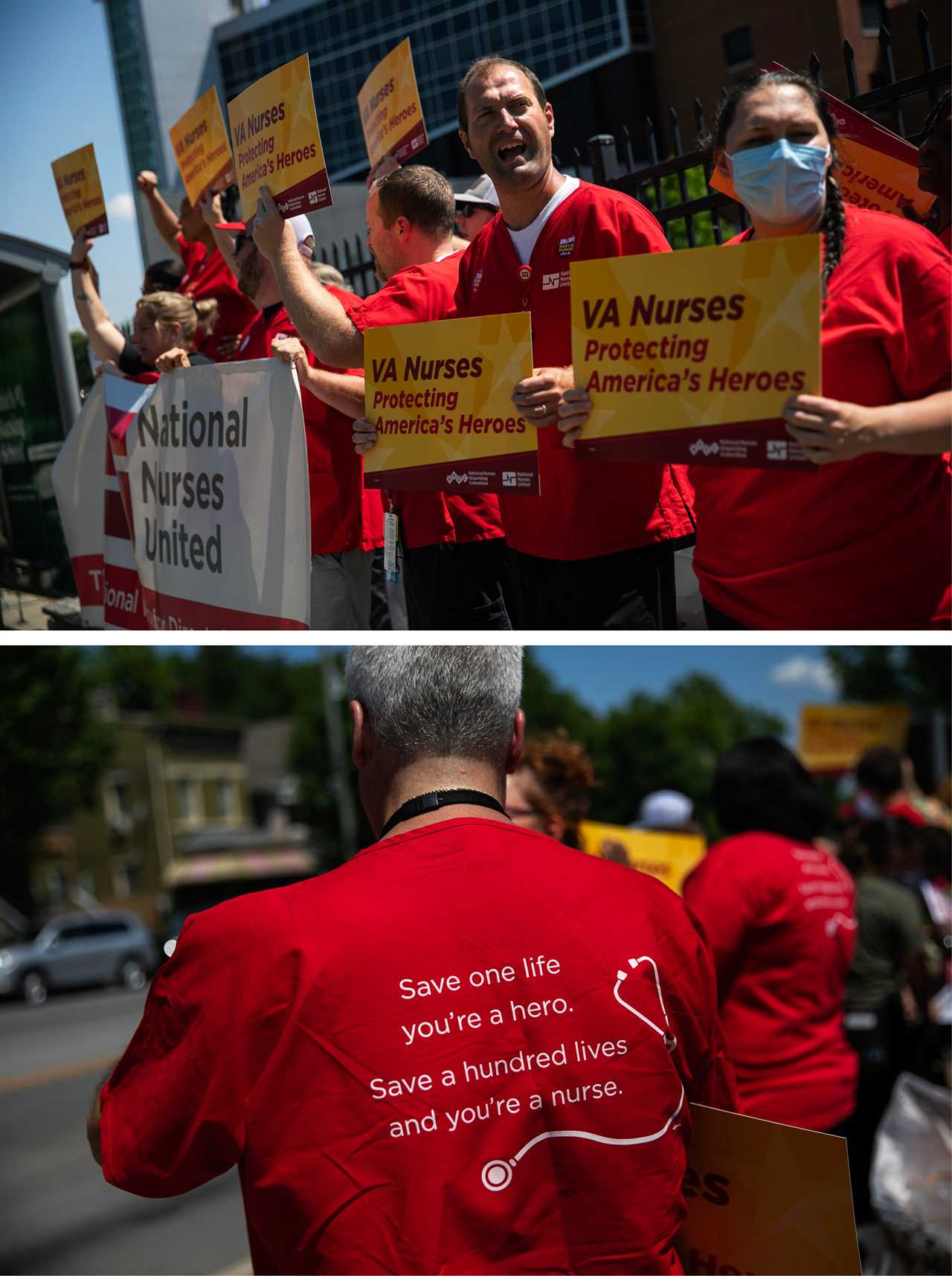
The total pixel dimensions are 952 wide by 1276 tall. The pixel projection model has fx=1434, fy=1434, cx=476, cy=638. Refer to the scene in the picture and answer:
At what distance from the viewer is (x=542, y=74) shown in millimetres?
2998

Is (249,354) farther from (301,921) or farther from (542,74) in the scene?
(301,921)

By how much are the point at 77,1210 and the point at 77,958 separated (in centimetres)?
2249

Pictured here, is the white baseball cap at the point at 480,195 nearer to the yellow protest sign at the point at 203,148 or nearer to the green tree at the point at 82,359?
the yellow protest sign at the point at 203,148

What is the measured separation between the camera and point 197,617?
3506mm

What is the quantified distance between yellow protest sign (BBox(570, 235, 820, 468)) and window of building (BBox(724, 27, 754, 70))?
2.89 feet

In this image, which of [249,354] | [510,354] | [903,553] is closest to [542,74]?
[510,354]

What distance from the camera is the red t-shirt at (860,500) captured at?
2.17 m

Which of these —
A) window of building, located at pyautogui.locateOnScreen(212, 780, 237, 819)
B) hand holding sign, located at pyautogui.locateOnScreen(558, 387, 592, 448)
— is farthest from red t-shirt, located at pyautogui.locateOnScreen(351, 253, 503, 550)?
window of building, located at pyautogui.locateOnScreen(212, 780, 237, 819)

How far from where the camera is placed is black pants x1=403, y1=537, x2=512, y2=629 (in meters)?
3.29

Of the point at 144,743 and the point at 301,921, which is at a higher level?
the point at 301,921

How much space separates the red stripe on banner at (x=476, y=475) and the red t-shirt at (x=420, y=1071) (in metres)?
0.88

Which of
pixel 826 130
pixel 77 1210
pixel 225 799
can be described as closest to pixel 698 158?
pixel 826 130

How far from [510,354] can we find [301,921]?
1.15m

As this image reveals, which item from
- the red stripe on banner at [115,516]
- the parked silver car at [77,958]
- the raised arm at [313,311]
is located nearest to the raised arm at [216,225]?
the raised arm at [313,311]
